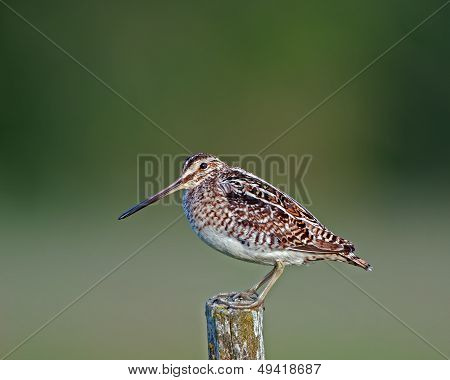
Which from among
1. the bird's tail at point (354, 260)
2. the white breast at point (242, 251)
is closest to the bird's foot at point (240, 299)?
the white breast at point (242, 251)

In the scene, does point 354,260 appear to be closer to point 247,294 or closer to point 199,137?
point 247,294

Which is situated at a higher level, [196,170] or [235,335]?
[196,170]

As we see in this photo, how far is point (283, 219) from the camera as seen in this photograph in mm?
5969

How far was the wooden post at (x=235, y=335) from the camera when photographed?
16.7 ft

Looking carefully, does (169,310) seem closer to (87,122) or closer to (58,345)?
(58,345)

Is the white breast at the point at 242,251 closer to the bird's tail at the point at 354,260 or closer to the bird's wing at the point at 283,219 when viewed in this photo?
the bird's wing at the point at 283,219

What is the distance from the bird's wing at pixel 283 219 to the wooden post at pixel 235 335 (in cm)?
87

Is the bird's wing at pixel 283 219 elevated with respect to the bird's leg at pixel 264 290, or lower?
elevated

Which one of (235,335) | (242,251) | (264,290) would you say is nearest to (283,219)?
(242,251)

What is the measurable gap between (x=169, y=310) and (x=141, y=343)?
110cm

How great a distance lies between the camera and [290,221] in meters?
5.98

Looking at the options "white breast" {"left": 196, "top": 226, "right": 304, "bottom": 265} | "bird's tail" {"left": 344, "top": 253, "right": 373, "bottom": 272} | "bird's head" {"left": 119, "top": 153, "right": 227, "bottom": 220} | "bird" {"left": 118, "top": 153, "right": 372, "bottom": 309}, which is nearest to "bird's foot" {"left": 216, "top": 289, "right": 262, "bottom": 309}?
"bird" {"left": 118, "top": 153, "right": 372, "bottom": 309}

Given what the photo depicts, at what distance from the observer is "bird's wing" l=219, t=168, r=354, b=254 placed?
19.5 feet

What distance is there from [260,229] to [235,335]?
1.03 meters
